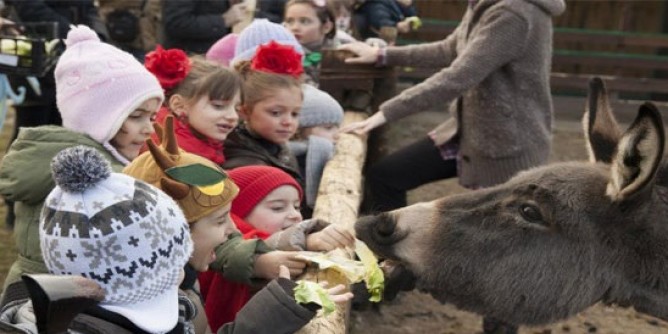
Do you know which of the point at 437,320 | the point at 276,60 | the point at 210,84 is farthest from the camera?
the point at 437,320

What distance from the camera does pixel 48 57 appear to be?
4.70 metres

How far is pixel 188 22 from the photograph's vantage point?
5777 mm

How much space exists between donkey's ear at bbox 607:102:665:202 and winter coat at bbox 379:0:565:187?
163 cm

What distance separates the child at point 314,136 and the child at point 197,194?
1.89 m

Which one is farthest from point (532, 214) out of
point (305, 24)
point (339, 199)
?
point (305, 24)

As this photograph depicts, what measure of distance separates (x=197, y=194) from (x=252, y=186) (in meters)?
0.73

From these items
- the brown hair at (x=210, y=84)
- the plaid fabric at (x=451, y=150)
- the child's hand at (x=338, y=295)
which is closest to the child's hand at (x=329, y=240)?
the child's hand at (x=338, y=295)

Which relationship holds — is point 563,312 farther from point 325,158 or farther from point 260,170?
point 325,158

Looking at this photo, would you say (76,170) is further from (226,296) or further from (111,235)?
(226,296)

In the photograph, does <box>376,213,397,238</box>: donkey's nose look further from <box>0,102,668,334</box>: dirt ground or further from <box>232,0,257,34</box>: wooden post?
<box>232,0,257,34</box>: wooden post

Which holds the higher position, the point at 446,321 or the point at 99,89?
the point at 99,89

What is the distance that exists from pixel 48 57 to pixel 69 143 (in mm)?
2381

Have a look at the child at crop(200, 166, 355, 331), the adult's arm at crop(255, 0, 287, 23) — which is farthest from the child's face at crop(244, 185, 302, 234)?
the adult's arm at crop(255, 0, 287, 23)

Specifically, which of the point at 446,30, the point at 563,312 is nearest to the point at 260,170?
the point at 563,312
